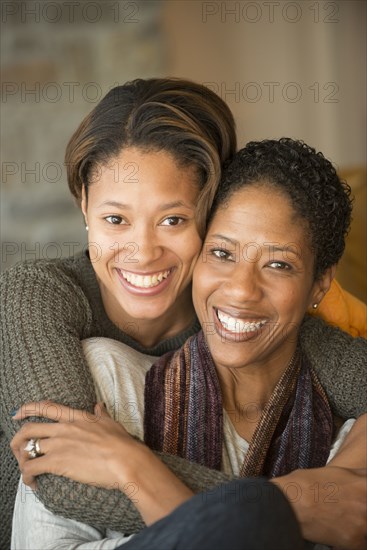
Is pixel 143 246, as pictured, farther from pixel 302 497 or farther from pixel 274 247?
pixel 302 497

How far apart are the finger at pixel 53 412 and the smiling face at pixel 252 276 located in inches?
12.5

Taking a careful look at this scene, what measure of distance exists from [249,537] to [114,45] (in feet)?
8.02

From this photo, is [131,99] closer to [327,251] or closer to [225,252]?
[225,252]

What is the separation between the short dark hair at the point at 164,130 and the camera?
5.79 feet

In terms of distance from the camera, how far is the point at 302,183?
5.44 ft

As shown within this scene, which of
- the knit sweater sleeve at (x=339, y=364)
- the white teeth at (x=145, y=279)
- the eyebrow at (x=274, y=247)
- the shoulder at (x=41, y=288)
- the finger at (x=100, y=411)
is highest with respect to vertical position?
the eyebrow at (x=274, y=247)

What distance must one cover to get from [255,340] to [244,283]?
12 centimetres

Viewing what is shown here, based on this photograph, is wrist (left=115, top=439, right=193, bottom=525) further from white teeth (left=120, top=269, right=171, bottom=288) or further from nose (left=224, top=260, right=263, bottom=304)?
white teeth (left=120, top=269, right=171, bottom=288)

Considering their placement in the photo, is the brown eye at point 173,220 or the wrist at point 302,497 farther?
the brown eye at point 173,220

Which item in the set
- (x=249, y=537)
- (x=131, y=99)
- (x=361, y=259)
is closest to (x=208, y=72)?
(x=361, y=259)

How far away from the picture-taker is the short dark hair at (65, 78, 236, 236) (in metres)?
1.76

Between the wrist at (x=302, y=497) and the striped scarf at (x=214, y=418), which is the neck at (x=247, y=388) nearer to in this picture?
the striped scarf at (x=214, y=418)

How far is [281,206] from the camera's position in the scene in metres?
1.64

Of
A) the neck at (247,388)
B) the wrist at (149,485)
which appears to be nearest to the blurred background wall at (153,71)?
the neck at (247,388)
